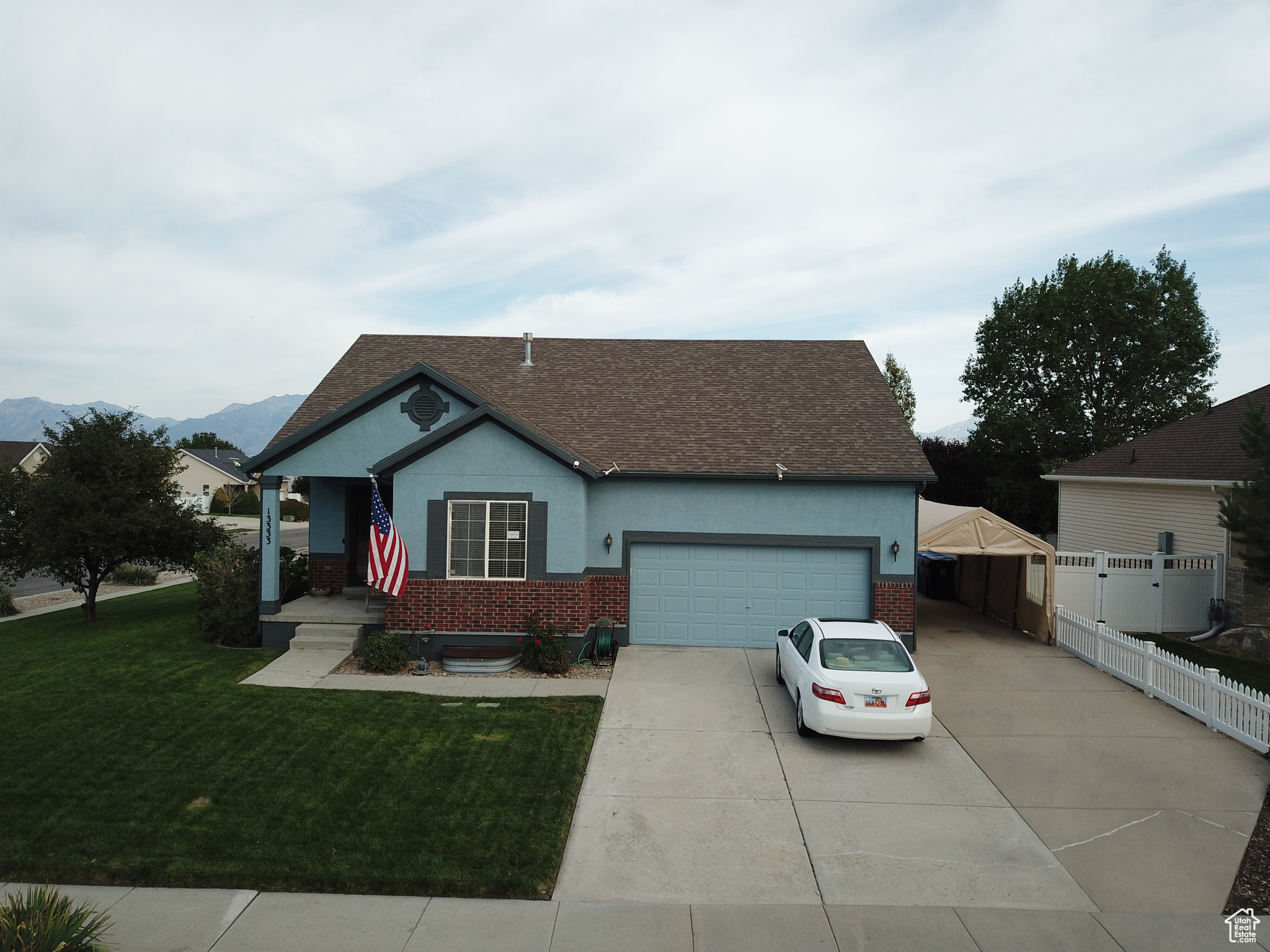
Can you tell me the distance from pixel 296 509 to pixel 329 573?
4799cm

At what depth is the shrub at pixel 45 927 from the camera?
4.99 metres

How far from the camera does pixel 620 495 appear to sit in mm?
15719

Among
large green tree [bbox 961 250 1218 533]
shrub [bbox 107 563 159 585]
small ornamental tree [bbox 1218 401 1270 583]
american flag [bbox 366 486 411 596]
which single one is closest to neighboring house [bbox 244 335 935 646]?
american flag [bbox 366 486 411 596]

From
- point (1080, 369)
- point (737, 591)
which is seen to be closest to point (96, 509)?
point (737, 591)

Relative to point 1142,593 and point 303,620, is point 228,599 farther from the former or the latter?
point 1142,593

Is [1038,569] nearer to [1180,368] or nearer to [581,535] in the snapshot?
[581,535]

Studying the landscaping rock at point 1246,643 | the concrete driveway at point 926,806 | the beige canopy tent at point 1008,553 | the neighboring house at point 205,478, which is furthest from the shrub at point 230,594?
the neighboring house at point 205,478

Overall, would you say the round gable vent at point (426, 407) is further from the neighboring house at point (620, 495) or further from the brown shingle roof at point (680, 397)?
the brown shingle roof at point (680, 397)

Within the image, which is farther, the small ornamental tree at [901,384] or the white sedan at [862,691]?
the small ornamental tree at [901,384]

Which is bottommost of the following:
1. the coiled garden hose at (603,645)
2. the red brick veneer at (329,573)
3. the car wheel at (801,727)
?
the car wheel at (801,727)

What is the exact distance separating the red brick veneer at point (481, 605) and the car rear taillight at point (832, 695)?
5.48 meters

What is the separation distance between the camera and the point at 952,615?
758 inches

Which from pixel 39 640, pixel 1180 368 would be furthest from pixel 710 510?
pixel 1180 368

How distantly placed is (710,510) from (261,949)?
436 inches
